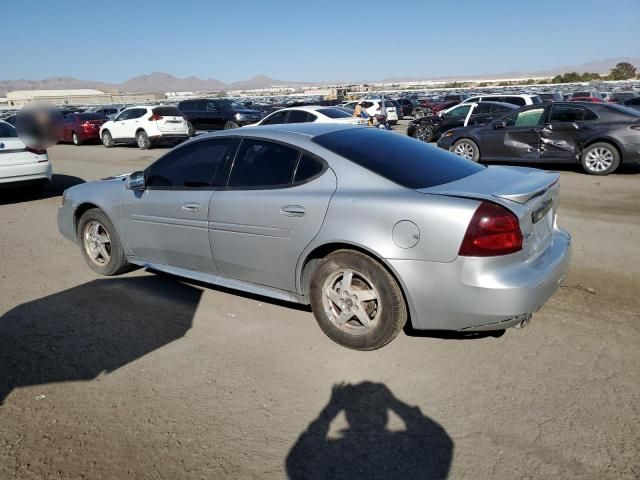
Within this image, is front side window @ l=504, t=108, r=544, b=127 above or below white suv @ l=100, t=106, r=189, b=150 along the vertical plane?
above

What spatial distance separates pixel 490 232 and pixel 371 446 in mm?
1409

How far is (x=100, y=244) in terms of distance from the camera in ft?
17.7

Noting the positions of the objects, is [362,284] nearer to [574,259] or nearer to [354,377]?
[354,377]

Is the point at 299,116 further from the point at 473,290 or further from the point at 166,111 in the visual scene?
the point at 473,290

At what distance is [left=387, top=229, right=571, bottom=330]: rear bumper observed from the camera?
10.2ft

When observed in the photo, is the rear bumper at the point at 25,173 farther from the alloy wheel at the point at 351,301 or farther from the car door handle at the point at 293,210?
the alloy wheel at the point at 351,301

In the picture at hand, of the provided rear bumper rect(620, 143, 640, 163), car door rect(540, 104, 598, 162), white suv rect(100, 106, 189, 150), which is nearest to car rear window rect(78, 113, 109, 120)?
white suv rect(100, 106, 189, 150)

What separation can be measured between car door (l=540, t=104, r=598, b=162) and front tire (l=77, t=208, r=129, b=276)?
360 inches

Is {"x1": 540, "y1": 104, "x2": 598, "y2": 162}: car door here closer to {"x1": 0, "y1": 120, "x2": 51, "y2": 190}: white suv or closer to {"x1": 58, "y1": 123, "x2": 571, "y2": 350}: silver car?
{"x1": 58, "y1": 123, "x2": 571, "y2": 350}: silver car

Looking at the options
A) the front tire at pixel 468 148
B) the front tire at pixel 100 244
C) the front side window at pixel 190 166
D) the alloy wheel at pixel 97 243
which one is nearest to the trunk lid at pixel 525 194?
the front side window at pixel 190 166

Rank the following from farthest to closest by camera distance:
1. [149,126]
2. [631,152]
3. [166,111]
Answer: [166,111] < [149,126] < [631,152]

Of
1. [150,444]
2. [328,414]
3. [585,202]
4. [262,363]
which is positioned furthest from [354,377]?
[585,202]

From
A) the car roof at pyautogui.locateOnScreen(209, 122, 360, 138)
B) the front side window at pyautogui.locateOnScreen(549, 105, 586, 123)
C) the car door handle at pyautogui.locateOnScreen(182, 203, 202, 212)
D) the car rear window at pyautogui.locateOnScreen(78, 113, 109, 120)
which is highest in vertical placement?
the car roof at pyautogui.locateOnScreen(209, 122, 360, 138)

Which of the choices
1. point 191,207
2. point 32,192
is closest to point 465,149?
point 191,207
